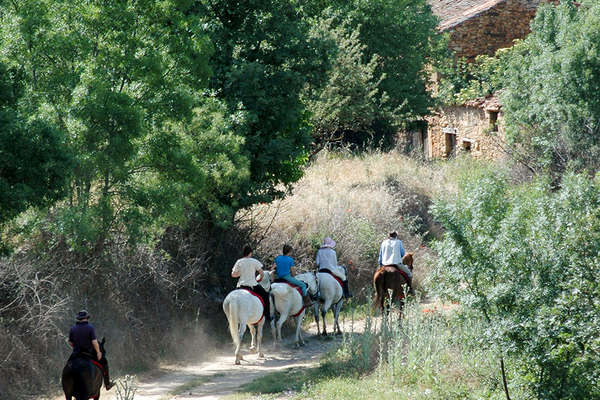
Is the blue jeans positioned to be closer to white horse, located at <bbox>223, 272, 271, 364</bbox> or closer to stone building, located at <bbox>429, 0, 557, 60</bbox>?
white horse, located at <bbox>223, 272, 271, 364</bbox>

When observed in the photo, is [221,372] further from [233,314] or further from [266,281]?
[266,281]

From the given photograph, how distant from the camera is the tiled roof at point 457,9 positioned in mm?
41844

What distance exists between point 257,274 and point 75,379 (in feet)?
23.9

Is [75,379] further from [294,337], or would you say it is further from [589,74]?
[589,74]

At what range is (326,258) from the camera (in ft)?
63.8

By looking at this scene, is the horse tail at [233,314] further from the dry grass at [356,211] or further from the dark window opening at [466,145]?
the dark window opening at [466,145]

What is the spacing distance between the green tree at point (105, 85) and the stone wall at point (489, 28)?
28935 mm

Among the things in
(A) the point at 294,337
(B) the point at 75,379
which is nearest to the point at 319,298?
(A) the point at 294,337

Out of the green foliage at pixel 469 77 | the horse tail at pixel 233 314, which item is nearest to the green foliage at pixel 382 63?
the green foliage at pixel 469 77

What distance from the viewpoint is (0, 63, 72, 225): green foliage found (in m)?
10.7

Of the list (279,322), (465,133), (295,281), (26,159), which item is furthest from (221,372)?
(465,133)

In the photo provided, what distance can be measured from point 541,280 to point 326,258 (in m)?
9.14

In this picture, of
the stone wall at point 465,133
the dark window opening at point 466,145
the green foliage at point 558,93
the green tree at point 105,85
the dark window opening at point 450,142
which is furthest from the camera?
the dark window opening at point 450,142

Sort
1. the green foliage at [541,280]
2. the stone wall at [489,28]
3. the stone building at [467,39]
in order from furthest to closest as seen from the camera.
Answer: the stone wall at [489,28], the stone building at [467,39], the green foliage at [541,280]
